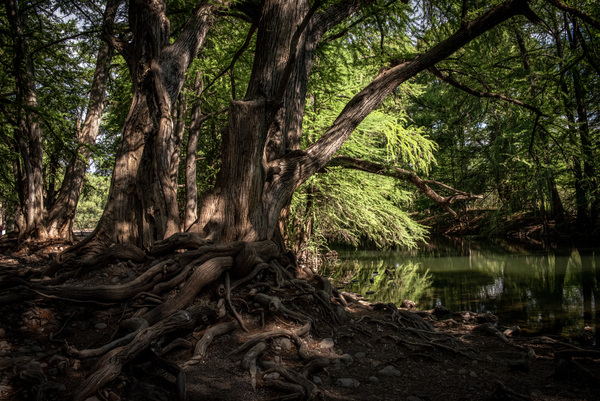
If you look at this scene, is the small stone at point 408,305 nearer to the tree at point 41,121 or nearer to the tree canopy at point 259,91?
the tree canopy at point 259,91

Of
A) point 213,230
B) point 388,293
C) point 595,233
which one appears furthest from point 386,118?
point 595,233

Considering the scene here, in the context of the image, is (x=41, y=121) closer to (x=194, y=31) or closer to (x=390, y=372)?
(x=194, y=31)

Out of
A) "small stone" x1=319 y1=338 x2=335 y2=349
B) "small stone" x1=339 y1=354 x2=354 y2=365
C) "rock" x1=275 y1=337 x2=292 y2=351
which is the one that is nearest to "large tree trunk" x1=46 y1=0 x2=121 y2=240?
"rock" x1=275 y1=337 x2=292 y2=351

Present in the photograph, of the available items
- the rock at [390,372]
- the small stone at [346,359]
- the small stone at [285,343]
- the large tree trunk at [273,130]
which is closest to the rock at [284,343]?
the small stone at [285,343]

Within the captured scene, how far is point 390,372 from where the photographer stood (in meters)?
3.39

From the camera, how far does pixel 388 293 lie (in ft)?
29.6

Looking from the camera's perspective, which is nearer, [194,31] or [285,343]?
[285,343]

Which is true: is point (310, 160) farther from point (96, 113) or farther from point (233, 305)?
point (96, 113)

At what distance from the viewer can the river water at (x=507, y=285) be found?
6.37 meters

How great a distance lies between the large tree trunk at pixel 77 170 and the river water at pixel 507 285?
7.15 m

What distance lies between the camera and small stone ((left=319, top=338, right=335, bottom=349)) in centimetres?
358

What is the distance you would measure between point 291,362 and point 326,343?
22.2 inches

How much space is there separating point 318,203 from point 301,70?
5983 millimetres

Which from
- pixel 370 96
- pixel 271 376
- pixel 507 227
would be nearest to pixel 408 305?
pixel 370 96
